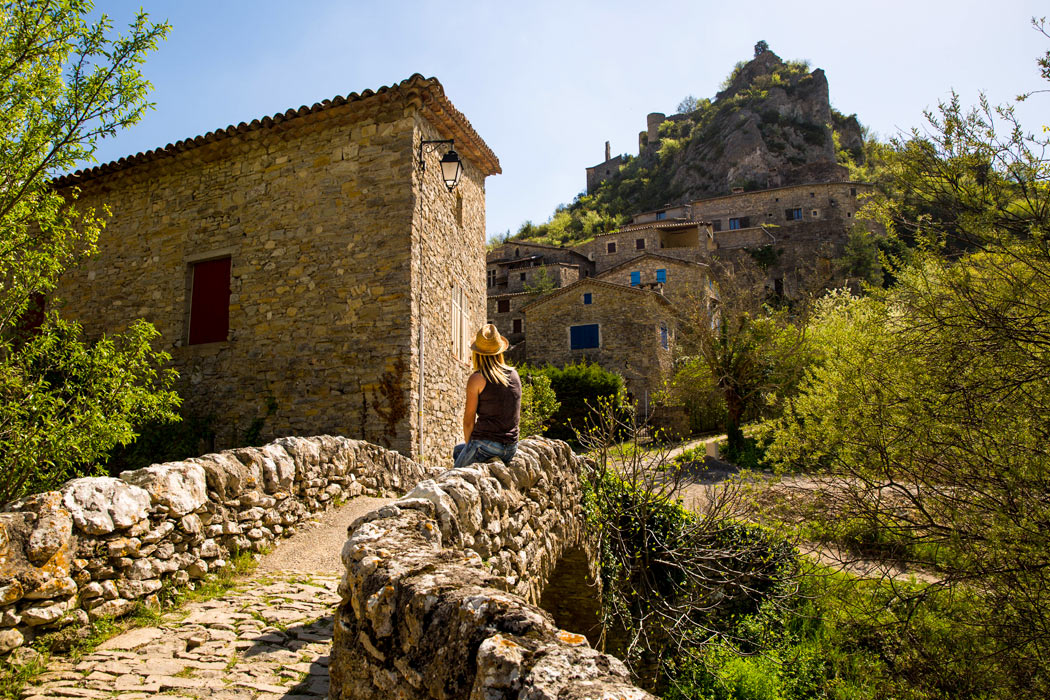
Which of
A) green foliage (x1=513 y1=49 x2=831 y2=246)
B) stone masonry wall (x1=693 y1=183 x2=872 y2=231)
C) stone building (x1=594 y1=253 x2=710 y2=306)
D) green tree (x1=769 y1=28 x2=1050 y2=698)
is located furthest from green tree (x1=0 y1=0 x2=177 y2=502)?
green foliage (x1=513 y1=49 x2=831 y2=246)

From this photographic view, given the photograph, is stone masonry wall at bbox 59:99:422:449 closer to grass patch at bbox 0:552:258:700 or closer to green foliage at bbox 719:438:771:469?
grass patch at bbox 0:552:258:700

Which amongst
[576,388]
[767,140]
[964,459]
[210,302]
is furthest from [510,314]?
[767,140]

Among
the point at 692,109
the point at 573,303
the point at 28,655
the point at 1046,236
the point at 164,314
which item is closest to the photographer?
the point at 28,655

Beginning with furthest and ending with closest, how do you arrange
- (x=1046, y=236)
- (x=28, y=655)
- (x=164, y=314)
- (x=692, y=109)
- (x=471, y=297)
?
(x=692, y=109) < (x=471, y=297) < (x=164, y=314) < (x=1046, y=236) < (x=28, y=655)

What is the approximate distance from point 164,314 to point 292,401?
3089mm

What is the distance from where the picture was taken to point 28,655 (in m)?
3.08

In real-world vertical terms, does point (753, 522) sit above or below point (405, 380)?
below

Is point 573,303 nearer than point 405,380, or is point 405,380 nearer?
point 405,380

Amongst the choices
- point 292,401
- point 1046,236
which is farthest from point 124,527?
point 1046,236

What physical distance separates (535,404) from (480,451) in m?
9.75

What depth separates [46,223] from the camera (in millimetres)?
5625

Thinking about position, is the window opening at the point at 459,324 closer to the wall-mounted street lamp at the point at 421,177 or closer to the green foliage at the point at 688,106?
the wall-mounted street lamp at the point at 421,177

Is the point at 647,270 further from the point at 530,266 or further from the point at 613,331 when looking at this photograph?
the point at 530,266

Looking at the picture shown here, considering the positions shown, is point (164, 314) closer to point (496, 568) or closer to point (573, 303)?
point (496, 568)
